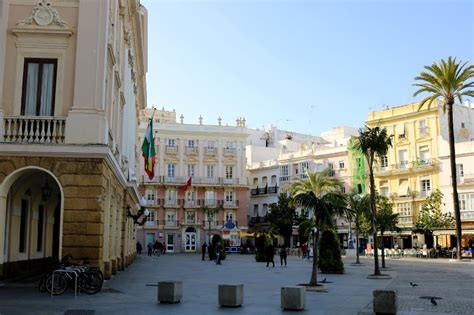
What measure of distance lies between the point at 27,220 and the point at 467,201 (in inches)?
1739

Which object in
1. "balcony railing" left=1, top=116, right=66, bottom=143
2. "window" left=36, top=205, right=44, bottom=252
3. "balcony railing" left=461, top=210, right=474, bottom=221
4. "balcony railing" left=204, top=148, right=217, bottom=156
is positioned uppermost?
"balcony railing" left=204, top=148, right=217, bottom=156

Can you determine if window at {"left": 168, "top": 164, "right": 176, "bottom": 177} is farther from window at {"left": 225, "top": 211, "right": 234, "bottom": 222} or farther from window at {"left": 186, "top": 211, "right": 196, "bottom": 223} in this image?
window at {"left": 225, "top": 211, "right": 234, "bottom": 222}

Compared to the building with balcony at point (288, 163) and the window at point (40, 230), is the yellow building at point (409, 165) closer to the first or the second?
the building with balcony at point (288, 163)

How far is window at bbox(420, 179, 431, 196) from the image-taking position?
58.6 meters

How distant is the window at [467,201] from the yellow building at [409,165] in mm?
3555

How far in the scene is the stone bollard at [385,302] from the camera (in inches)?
481

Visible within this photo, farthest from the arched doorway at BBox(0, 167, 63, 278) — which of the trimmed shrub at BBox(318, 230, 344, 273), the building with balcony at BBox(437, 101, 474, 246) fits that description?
the building with balcony at BBox(437, 101, 474, 246)

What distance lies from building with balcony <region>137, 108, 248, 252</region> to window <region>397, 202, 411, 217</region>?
21.1m

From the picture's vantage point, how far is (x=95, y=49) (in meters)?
18.7

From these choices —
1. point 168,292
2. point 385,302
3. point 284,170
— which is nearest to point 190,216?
point 284,170

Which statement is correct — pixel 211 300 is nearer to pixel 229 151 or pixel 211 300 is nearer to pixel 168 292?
pixel 168 292

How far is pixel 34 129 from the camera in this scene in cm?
1820

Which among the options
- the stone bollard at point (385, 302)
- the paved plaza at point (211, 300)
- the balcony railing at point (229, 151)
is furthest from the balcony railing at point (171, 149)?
the stone bollard at point (385, 302)

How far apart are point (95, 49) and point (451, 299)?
13.6 meters
